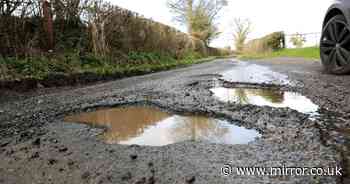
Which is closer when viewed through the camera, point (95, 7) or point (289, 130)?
point (289, 130)

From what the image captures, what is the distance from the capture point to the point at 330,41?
456cm

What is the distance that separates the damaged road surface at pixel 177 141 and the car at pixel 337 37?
1710mm

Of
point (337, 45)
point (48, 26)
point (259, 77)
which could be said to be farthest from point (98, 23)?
point (337, 45)

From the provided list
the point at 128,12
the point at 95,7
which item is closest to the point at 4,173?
the point at 95,7

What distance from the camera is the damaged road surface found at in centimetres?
116

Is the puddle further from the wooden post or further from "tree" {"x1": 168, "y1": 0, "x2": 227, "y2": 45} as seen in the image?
"tree" {"x1": 168, "y1": 0, "x2": 227, "y2": 45}

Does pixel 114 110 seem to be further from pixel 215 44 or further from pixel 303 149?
pixel 215 44

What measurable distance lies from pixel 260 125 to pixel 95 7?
22.8 feet

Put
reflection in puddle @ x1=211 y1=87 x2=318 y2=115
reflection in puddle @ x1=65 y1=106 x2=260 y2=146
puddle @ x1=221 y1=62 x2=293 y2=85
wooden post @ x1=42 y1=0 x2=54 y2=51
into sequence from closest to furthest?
reflection in puddle @ x1=65 y1=106 x2=260 y2=146 < reflection in puddle @ x1=211 y1=87 x2=318 y2=115 < puddle @ x1=221 y1=62 x2=293 y2=85 < wooden post @ x1=42 y1=0 x2=54 y2=51

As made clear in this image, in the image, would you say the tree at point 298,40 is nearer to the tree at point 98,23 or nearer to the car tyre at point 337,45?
the car tyre at point 337,45

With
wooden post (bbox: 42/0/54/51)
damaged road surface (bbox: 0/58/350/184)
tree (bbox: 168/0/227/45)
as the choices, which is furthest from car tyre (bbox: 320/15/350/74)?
tree (bbox: 168/0/227/45)

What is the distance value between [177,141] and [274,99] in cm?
189

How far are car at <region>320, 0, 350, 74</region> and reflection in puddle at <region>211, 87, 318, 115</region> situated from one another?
182 cm

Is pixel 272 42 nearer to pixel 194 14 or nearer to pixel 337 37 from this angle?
pixel 194 14
